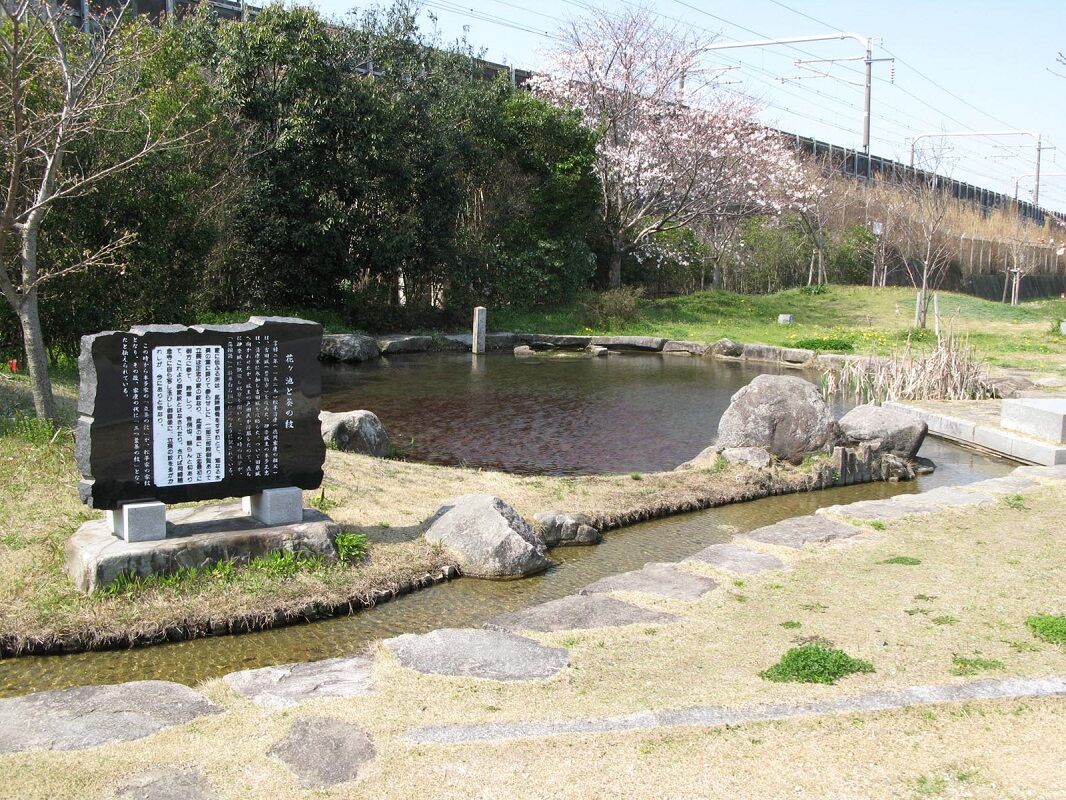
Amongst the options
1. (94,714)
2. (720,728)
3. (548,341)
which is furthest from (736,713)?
(548,341)

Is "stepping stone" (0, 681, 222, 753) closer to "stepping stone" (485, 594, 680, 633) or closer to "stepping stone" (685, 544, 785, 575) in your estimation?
"stepping stone" (485, 594, 680, 633)

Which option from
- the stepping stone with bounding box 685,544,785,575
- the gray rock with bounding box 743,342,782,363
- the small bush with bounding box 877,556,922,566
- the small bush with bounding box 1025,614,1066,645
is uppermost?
the gray rock with bounding box 743,342,782,363

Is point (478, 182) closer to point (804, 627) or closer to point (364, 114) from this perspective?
point (364, 114)

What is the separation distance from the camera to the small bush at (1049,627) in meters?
5.84

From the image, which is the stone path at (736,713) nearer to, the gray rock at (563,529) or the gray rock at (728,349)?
the gray rock at (563,529)

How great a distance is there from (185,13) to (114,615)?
22.6 metres

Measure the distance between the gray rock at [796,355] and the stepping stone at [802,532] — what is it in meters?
15.8

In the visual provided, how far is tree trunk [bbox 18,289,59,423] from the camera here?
9320 mm

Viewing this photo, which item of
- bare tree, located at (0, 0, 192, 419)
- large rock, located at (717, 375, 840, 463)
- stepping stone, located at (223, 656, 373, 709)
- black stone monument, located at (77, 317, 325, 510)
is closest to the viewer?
stepping stone, located at (223, 656, 373, 709)

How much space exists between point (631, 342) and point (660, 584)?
20.0m

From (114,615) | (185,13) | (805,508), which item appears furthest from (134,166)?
(185,13)

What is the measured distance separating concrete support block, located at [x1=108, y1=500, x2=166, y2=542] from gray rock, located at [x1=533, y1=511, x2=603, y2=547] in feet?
11.1

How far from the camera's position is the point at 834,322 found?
100 feet

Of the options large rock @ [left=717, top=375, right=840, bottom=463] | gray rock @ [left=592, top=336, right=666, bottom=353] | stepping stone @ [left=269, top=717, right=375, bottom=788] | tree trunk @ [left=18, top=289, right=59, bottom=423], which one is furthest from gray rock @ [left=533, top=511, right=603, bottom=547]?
gray rock @ [left=592, top=336, right=666, bottom=353]
